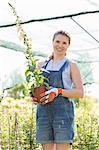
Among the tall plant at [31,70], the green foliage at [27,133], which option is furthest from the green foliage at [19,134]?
the tall plant at [31,70]

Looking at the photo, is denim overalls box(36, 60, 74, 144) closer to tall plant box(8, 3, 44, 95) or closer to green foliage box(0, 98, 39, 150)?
tall plant box(8, 3, 44, 95)

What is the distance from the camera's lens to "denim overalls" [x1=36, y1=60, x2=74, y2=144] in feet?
9.99

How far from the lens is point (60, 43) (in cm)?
312

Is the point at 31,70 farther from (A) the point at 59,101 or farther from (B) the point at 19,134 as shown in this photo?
(B) the point at 19,134

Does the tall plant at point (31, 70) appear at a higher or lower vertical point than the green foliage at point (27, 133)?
higher

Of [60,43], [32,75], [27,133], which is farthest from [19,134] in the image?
[60,43]

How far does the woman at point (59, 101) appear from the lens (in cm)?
304

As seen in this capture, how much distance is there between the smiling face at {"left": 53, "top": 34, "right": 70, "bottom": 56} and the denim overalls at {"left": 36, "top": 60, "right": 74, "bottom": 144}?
0.16 m

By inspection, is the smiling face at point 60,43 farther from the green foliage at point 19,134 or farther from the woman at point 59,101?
the green foliage at point 19,134

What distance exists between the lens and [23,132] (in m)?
4.88

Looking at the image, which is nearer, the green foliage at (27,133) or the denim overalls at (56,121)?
the denim overalls at (56,121)

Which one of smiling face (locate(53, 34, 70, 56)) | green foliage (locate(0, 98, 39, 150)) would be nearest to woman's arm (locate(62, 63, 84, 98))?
smiling face (locate(53, 34, 70, 56))

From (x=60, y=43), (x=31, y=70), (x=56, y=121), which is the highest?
(x=60, y=43)

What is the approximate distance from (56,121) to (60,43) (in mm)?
503
